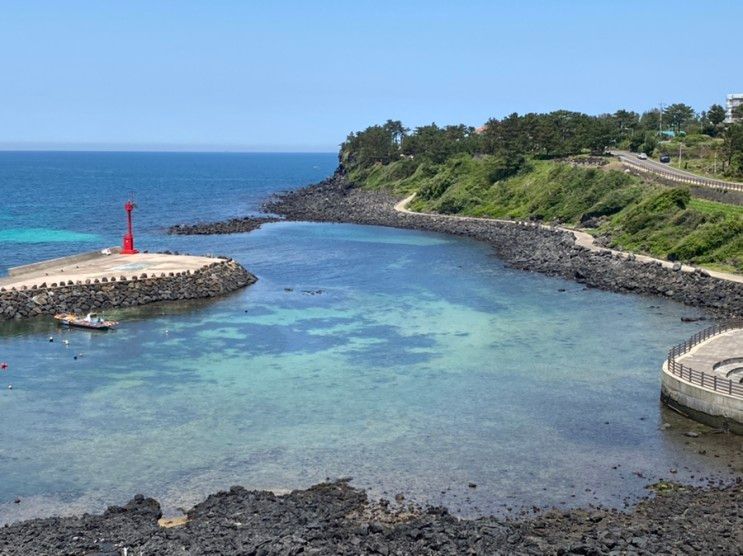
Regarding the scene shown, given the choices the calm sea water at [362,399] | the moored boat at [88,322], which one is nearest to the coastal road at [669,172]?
the calm sea water at [362,399]

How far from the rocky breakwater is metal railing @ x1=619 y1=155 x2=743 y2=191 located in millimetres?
52744

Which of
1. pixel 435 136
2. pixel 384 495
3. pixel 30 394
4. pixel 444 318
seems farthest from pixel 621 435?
pixel 435 136

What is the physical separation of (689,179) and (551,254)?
23852mm

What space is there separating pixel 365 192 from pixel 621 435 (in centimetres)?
12183

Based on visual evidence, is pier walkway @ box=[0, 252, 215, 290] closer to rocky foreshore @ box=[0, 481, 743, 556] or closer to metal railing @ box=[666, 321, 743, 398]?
rocky foreshore @ box=[0, 481, 743, 556]

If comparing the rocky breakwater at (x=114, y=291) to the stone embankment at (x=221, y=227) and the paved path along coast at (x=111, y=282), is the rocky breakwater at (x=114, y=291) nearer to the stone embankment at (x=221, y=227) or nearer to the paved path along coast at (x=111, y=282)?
the paved path along coast at (x=111, y=282)

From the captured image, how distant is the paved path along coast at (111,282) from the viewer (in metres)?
60.1

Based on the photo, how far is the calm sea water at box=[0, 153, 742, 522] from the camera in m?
31.8

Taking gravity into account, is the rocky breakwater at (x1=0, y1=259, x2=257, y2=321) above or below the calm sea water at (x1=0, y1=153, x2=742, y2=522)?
above

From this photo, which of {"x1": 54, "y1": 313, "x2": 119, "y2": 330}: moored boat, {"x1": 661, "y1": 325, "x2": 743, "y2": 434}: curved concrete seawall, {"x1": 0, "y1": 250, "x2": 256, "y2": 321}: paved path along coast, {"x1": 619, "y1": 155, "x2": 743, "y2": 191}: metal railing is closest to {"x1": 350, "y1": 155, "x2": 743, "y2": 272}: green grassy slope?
{"x1": 619, "y1": 155, "x2": 743, "y2": 191}: metal railing

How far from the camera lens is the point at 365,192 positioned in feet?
509

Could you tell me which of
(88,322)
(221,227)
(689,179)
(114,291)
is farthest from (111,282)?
(689,179)

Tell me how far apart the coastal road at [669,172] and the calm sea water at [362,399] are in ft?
98.4

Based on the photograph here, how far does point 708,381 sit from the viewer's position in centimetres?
3772
